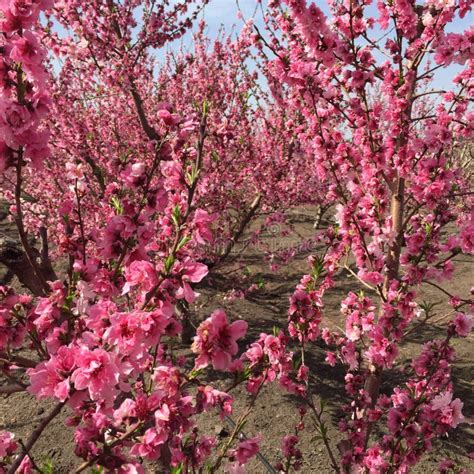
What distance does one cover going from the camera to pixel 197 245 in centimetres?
328

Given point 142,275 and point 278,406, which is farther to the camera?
point 278,406

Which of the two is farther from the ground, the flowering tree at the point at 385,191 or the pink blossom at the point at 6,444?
the flowering tree at the point at 385,191

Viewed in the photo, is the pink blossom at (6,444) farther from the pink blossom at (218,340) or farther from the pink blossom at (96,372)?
the pink blossom at (218,340)

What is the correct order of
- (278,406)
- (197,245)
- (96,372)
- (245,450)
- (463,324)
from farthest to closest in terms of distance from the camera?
(278,406) < (197,245) < (463,324) < (245,450) < (96,372)

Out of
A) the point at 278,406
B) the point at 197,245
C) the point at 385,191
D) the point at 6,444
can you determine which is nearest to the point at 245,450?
the point at 6,444

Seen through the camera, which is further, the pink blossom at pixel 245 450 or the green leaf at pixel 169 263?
the pink blossom at pixel 245 450

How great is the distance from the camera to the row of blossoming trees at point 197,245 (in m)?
1.53

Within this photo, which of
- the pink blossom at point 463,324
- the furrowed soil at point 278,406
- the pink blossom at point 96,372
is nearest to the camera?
the pink blossom at point 96,372

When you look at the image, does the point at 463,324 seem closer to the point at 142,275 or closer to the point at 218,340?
the point at 218,340

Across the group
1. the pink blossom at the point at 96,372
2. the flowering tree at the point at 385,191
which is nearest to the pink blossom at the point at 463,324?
the flowering tree at the point at 385,191

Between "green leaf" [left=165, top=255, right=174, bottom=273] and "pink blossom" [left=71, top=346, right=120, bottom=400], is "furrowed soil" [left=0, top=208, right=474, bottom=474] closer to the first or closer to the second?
"pink blossom" [left=71, top=346, right=120, bottom=400]

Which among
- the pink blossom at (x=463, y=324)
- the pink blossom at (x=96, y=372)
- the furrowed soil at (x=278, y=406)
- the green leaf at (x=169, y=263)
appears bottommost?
the furrowed soil at (x=278, y=406)

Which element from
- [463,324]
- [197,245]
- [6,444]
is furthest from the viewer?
[197,245]

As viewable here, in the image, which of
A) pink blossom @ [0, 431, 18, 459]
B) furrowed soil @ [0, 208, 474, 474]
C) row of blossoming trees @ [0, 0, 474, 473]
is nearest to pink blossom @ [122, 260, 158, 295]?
row of blossoming trees @ [0, 0, 474, 473]
